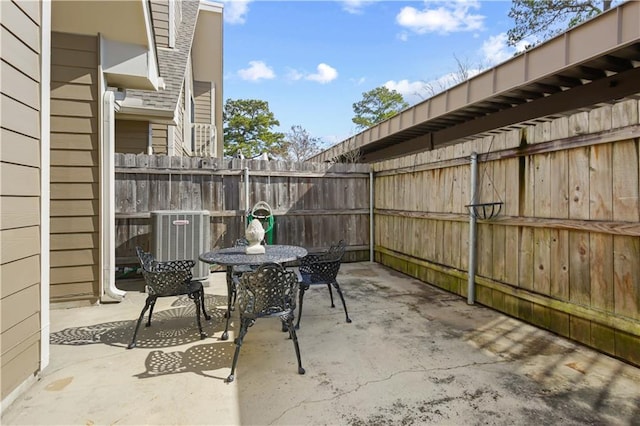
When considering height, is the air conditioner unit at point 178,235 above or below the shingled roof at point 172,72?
below

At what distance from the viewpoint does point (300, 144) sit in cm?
1998

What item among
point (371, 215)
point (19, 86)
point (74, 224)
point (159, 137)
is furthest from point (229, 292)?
point (159, 137)

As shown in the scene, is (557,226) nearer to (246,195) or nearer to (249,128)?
(246,195)

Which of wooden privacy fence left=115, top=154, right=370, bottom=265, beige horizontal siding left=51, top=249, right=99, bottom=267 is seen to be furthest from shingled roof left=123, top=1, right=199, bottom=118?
beige horizontal siding left=51, top=249, right=99, bottom=267

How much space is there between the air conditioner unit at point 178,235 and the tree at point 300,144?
15.7m

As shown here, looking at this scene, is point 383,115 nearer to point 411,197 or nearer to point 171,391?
point 411,197

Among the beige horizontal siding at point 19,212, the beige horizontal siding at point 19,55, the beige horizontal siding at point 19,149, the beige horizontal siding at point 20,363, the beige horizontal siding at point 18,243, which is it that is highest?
the beige horizontal siding at point 19,55

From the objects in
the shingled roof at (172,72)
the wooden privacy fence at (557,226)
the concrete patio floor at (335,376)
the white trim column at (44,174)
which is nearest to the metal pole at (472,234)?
the wooden privacy fence at (557,226)

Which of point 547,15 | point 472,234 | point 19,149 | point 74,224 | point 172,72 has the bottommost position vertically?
point 472,234

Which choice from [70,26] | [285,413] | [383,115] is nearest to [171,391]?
[285,413]

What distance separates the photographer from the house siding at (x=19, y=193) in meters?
1.89

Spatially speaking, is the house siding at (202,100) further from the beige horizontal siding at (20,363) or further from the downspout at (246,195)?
the beige horizontal siding at (20,363)

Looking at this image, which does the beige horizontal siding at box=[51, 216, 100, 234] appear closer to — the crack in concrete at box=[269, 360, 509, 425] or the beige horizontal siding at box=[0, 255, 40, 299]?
the beige horizontal siding at box=[0, 255, 40, 299]

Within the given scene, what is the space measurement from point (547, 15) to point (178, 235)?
12281mm
